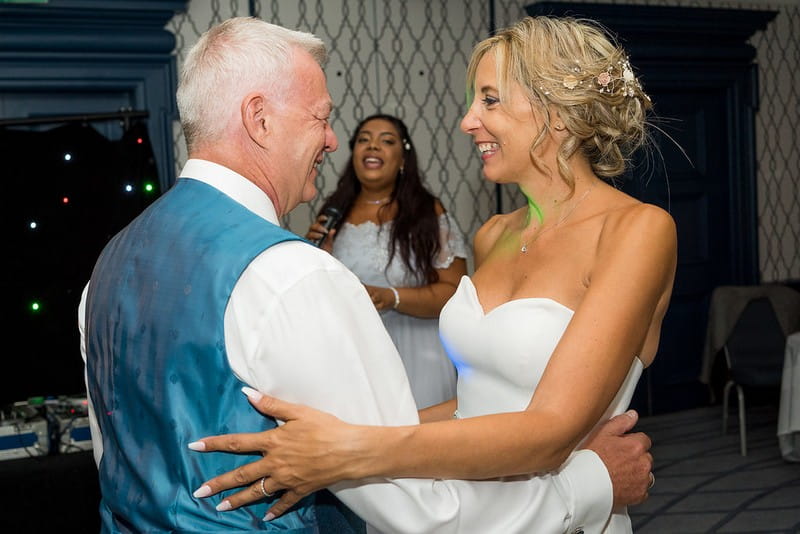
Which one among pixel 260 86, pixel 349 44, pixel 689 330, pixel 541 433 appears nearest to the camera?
pixel 260 86

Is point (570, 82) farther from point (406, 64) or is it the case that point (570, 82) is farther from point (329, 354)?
point (406, 64)

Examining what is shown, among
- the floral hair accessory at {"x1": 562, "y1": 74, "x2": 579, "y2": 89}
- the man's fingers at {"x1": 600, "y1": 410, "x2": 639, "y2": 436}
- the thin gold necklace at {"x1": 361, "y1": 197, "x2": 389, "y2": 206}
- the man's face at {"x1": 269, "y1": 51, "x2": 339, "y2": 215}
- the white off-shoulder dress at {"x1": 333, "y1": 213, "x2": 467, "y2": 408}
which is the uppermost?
the floral hair accessory at {"x1": 562, "y1": 74, "x2": 579, "y2": 89}

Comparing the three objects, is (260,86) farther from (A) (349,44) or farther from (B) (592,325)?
(A) (349,44)

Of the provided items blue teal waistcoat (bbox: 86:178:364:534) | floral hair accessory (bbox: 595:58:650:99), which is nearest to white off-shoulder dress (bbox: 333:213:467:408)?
floral hair accessory (bbox: 595:58:650:99)

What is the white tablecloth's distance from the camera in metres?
4.84

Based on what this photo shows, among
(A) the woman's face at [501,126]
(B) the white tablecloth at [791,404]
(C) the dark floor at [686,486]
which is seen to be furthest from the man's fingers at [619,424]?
(B) the white tablecloth at [791,404]

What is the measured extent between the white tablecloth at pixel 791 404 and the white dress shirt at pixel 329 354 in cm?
404

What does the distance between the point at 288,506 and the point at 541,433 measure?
1.43 feet

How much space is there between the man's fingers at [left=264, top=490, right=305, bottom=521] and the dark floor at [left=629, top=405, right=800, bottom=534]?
125 inches

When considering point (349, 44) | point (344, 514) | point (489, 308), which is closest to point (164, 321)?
point (344, 514)

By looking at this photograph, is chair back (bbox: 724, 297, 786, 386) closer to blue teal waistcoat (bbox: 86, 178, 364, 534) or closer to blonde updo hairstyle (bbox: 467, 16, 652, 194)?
blonde updo hairstyle (bbox: 467, 16, 652, 194)

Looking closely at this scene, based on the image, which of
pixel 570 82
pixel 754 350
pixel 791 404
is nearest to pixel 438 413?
pixel 570 82

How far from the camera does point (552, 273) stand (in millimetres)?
1859

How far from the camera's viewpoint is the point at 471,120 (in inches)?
77.2
